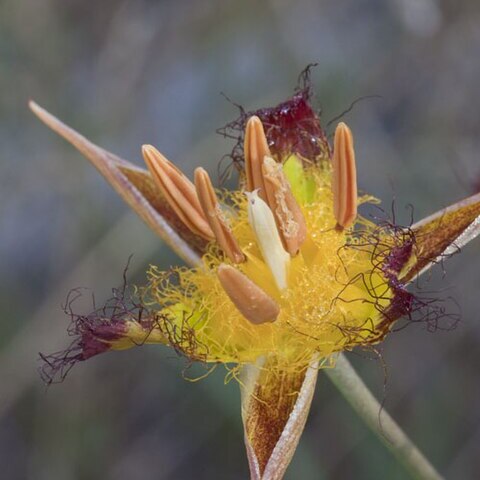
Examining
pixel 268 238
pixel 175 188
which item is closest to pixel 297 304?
pixel 268 238

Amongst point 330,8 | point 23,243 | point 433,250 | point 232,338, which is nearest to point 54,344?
point 23,243

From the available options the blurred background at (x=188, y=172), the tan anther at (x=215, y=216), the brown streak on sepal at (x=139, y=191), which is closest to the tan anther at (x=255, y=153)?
the tan anther at (x=215, y=216)

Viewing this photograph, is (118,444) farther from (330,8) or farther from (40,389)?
(330,8)

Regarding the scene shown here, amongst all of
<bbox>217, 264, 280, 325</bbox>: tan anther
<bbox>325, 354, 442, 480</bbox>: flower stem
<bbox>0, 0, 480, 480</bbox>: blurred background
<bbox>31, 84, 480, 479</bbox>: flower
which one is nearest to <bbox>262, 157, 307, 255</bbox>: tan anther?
<bbox>31, 84, 480, 479</bbox>: flower

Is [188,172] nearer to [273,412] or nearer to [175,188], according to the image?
[175,188]

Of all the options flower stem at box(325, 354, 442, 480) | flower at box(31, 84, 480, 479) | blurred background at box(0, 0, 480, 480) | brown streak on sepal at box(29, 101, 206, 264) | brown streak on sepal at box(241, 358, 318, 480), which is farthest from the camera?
blurred background at box(0, 0, 480, 480)

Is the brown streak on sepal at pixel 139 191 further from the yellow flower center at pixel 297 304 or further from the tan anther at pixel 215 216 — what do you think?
the tan anther at pixel 215 216

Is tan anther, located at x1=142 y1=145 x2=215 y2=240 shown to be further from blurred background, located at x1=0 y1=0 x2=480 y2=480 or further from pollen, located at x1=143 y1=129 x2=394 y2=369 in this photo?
blurred background, located at x1=0 y1=0 x2=480 y2=480
